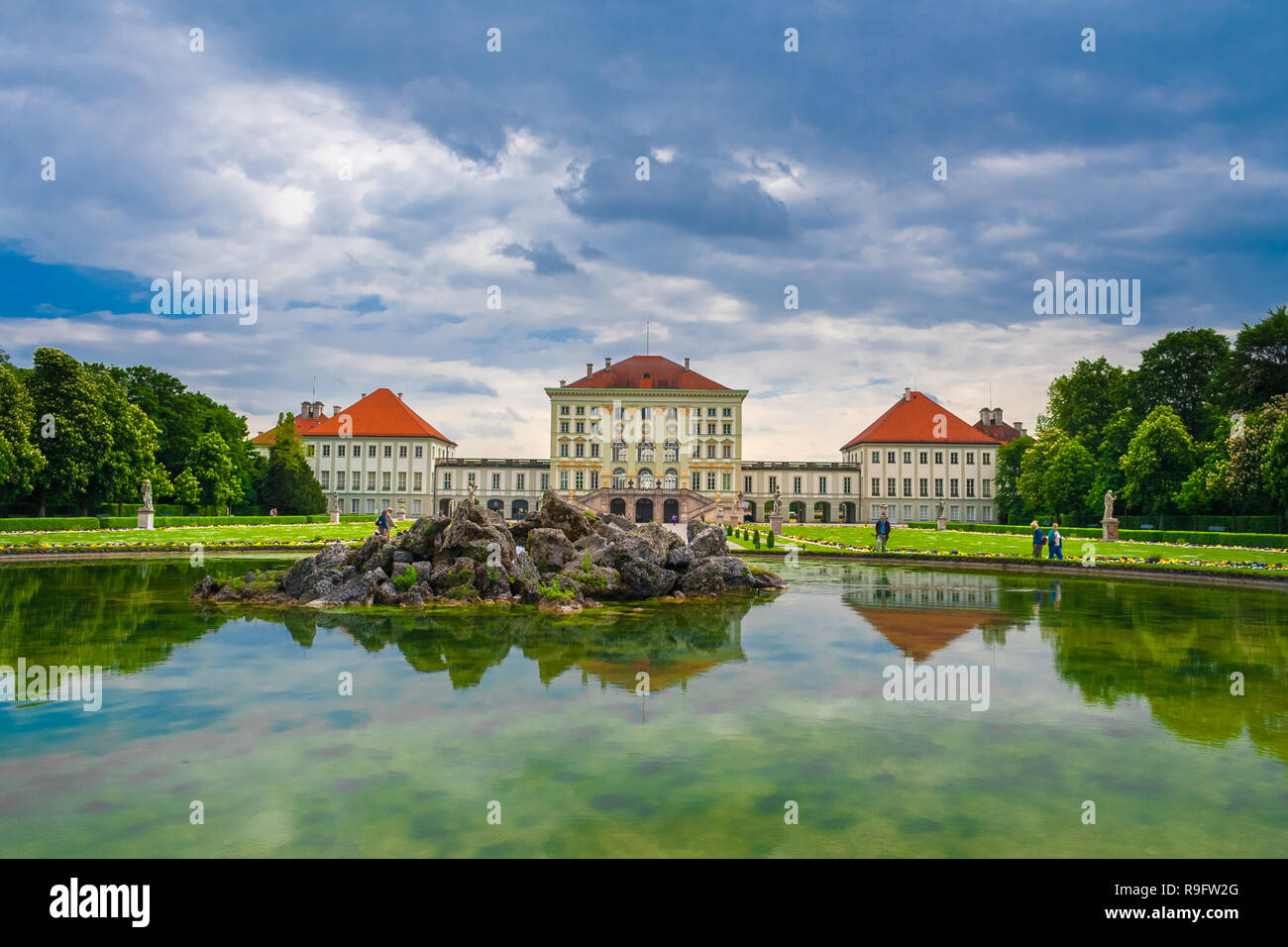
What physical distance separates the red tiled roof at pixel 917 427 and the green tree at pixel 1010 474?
9244 mm

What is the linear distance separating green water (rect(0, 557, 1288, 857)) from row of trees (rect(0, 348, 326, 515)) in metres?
38.4

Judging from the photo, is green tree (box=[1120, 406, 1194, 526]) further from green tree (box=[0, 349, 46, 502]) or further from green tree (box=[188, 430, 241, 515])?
green tree (box=[0, 349, 46, 502])

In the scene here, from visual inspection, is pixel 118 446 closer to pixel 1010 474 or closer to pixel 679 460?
pixel 679 460

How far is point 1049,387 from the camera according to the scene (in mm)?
78250

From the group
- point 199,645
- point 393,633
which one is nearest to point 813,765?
point 393,633

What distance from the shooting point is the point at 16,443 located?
43.5 meters

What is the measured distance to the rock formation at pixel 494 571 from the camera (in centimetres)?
1812

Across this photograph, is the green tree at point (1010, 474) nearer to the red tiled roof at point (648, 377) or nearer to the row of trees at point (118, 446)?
the red tiled roof at point (648, 377)

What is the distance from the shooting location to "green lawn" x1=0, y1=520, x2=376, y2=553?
3397cm

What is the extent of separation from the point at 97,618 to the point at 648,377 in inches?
3046

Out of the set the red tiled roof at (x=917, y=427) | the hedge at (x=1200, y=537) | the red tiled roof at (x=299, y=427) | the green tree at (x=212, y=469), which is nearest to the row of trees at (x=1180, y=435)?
the hedge at (x=1200, y=537)
